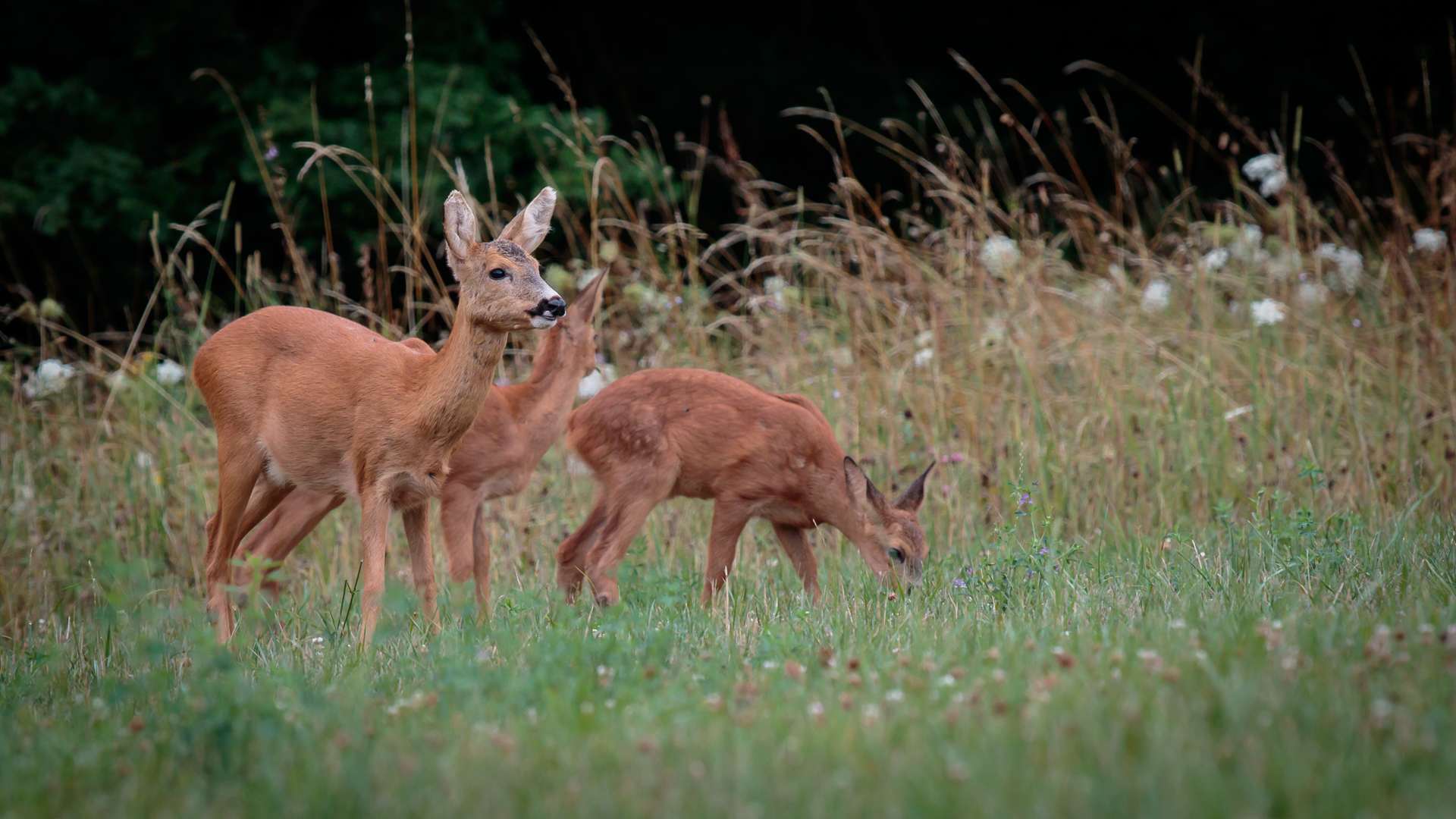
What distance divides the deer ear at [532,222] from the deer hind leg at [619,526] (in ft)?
3.87

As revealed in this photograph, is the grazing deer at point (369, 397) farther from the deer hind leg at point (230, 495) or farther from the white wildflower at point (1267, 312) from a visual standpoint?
the white wildflower at point (1267, 312)

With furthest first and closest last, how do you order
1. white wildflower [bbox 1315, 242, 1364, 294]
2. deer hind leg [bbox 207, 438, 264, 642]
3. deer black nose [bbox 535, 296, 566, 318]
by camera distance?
1. white wildflower [bbox 1315, 242, 1364, 294]
2. deer hind leg [bbox 207, 438, 264, 642]
3. deer black nose [bbox 535, 296, 566, 318]

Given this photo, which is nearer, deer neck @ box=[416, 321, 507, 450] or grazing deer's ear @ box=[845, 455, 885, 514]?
deer neck @ box=[416, 321, 507, 450]

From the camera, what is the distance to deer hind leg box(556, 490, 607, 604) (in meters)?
5.93

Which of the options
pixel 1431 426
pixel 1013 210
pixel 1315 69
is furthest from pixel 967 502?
pixel 1315 69

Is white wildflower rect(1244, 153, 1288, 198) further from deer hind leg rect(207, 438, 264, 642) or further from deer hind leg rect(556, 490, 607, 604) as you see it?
deer hind leg rect(207, 438, 264, 642)

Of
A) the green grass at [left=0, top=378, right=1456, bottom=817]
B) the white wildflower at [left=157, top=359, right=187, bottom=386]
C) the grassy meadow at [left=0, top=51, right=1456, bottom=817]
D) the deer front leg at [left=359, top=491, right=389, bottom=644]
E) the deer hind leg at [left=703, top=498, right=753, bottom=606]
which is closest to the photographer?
the green grass at [left=0, top=378, right=1456, bottom=817]

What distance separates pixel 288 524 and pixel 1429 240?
6.63m

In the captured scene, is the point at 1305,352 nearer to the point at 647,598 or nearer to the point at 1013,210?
the point at 1013,210

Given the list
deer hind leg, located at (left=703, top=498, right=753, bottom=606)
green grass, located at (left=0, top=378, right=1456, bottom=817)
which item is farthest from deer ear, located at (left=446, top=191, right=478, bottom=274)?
deer hind leg, located at (left=703, top=498, right=753, bottom=606)

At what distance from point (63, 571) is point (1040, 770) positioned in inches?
232

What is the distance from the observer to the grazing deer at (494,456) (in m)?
5.76

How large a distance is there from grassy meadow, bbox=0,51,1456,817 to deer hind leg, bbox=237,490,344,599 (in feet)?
0.91

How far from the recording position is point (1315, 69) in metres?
13.9
